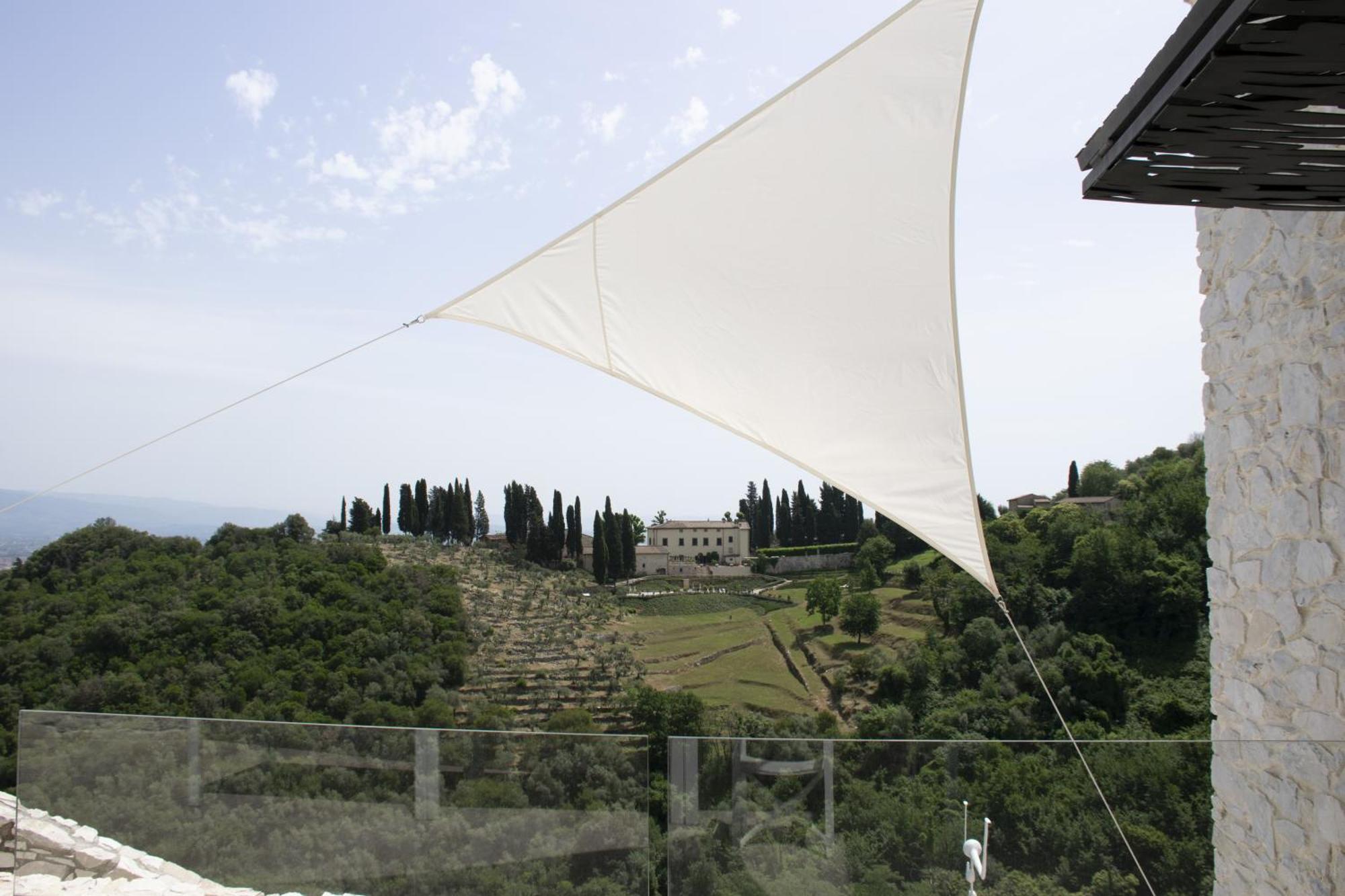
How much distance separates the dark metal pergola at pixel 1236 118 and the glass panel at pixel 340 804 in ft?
6.26

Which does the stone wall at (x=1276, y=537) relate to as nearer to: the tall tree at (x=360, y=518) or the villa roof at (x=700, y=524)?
the tall tree at (x=360, y=518)

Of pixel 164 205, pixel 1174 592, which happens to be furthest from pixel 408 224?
pixel 1174 592

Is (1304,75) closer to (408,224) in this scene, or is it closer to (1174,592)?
(408,224)

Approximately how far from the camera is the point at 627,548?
37.5 meters

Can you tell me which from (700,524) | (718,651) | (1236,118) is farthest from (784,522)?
(1236,118)

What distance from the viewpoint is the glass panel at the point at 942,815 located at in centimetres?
215

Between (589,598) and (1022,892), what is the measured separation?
33134 millimetres

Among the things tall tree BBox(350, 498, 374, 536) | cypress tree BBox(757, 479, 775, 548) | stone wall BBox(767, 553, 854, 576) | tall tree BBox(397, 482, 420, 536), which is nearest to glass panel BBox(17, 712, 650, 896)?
stone wall BBox(767, 553, 854, 576)

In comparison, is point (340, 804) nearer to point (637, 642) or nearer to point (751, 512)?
point (637, 642)

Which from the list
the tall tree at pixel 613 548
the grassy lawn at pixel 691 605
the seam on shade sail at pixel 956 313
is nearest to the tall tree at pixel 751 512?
the grassy lawn at pixel 691 605

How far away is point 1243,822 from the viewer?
7.26 ft

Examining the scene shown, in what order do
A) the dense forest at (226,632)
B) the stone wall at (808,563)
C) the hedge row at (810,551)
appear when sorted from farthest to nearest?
the hedge row at (810,551)
the stone wall at (808,563)
the dense forest at (226,632)

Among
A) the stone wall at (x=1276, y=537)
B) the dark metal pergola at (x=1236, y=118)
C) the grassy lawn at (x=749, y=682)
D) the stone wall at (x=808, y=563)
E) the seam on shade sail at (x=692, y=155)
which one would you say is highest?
the seam on shade sail at (x=692, y=155)

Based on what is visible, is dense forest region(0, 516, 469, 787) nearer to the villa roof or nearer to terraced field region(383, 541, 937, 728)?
terraced field region(383, 541, 937, 728)
